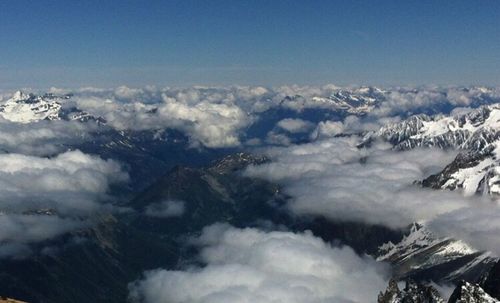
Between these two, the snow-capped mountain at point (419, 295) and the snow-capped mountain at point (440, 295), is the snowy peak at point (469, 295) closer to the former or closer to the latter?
the snow-capped mountain at point (440, 295)

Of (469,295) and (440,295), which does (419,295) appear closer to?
(440,295)

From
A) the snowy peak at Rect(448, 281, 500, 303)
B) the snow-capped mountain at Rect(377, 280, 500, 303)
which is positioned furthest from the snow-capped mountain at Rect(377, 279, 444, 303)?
the snowy peak at Rect(448, 281, 500, 303)

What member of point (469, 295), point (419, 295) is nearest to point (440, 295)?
point (419, 295)

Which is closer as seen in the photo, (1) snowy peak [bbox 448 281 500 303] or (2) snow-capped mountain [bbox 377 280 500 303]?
(1) snowy peak [bbox 448 281 500 303]

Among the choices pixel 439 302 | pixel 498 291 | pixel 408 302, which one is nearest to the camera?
pixel 439 302

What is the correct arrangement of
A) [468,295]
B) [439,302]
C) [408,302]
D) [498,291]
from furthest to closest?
[498,291]
[408,302]
[439,302]
[468,295]

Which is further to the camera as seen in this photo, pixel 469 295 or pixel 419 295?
pixel 419 295

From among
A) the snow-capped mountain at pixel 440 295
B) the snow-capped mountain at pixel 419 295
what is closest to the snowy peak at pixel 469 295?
the snow-capped mountain at pixel 440 295

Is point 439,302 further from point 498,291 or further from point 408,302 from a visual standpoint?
point 498,291

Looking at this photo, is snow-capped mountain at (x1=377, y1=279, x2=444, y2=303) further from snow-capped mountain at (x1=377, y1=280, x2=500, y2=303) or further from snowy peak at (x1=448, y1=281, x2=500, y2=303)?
snowy peak at (x1=448, y1=281, x2=500, y2=303)

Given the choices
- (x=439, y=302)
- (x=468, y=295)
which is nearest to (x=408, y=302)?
(x=439, y=302)

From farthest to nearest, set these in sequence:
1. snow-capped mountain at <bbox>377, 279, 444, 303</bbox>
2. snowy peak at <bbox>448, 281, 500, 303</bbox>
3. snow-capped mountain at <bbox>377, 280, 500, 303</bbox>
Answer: snow-capped mountain at <bbox>377, 279, 444, 303</bbox>, snow-capped mountain at <bbox>377, 280, 500, 303</bbox>, snowy peak at <bbox>448, 281, 500, 303</bbox>
